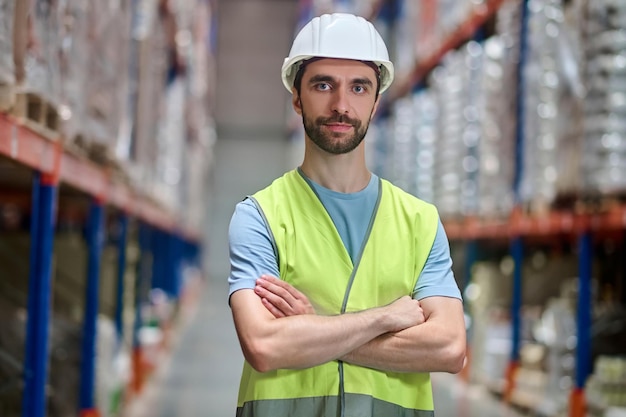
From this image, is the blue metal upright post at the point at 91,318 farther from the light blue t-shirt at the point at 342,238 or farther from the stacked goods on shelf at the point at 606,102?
the light blue t-shirt at the point at 342,238

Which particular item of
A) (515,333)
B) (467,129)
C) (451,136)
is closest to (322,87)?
(515,333)

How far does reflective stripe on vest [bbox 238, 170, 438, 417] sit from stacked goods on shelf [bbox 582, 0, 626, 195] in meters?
3.13

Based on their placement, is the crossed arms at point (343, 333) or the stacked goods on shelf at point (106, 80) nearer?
the crossed arms at point (343, 333)

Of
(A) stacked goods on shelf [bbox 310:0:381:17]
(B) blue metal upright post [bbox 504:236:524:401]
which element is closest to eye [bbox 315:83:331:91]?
(B) blue metal upright post [bbox 504:236:524:401]

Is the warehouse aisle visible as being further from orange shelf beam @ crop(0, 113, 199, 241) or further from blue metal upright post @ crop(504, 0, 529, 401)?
orange shelf beam @ crop(0, 113, 199, 241)

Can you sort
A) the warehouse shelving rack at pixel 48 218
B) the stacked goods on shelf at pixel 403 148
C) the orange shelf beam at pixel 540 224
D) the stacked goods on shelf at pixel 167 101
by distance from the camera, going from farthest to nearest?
the stacked goods on shelf at pixel 403 148
the stacked goods on shelf at pixel 167 101
the orange shelf beam at pixel 540 224
the warehouse shelving rack at pixel 48 218

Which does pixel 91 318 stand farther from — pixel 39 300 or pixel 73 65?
pixel 73 65

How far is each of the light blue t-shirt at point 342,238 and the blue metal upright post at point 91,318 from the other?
320cm

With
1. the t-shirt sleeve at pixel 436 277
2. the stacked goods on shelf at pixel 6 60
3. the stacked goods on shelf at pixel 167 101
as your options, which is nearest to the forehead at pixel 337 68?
the t-shirt sleeve at pixel 436 277

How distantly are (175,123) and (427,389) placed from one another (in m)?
9.03

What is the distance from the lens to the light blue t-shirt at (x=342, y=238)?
2.13m

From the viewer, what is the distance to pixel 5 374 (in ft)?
15.3

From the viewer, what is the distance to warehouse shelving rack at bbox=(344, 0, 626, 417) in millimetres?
5426

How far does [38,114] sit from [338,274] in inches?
74.7
